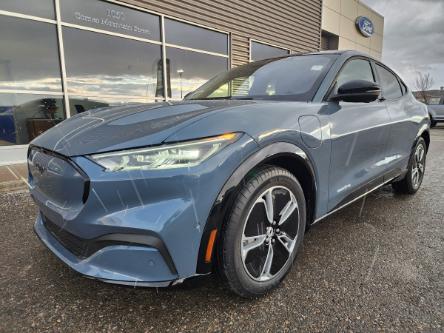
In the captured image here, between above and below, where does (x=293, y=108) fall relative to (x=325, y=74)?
below

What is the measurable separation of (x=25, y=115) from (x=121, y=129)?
18.0 ft

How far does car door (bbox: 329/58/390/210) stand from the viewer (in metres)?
2.20

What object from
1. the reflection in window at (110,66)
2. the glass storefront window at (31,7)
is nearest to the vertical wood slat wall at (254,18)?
the reflection in window at (110,66)

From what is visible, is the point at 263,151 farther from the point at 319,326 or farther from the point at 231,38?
the point at 231,38

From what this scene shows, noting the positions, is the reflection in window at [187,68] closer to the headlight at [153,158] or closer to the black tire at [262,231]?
the black tire at [262,231]

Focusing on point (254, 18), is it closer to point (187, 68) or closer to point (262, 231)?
point (187, 68)

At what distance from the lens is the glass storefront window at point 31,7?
5.51 meters

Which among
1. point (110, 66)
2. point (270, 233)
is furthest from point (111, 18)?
point (270, 233)

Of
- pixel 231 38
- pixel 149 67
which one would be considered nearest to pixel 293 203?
pixel 149 67

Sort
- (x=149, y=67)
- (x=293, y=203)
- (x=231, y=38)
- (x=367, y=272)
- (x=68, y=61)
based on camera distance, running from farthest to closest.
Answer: (x=231, y=38), (x=149, y=67), (x=68, y=61), (x=367, y=272), (x=293, y=203)

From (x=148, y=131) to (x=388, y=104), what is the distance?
2.48m

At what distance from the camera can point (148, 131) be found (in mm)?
1511

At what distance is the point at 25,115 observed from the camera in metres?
5.99

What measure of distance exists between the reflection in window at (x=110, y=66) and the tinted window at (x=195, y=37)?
53cm
